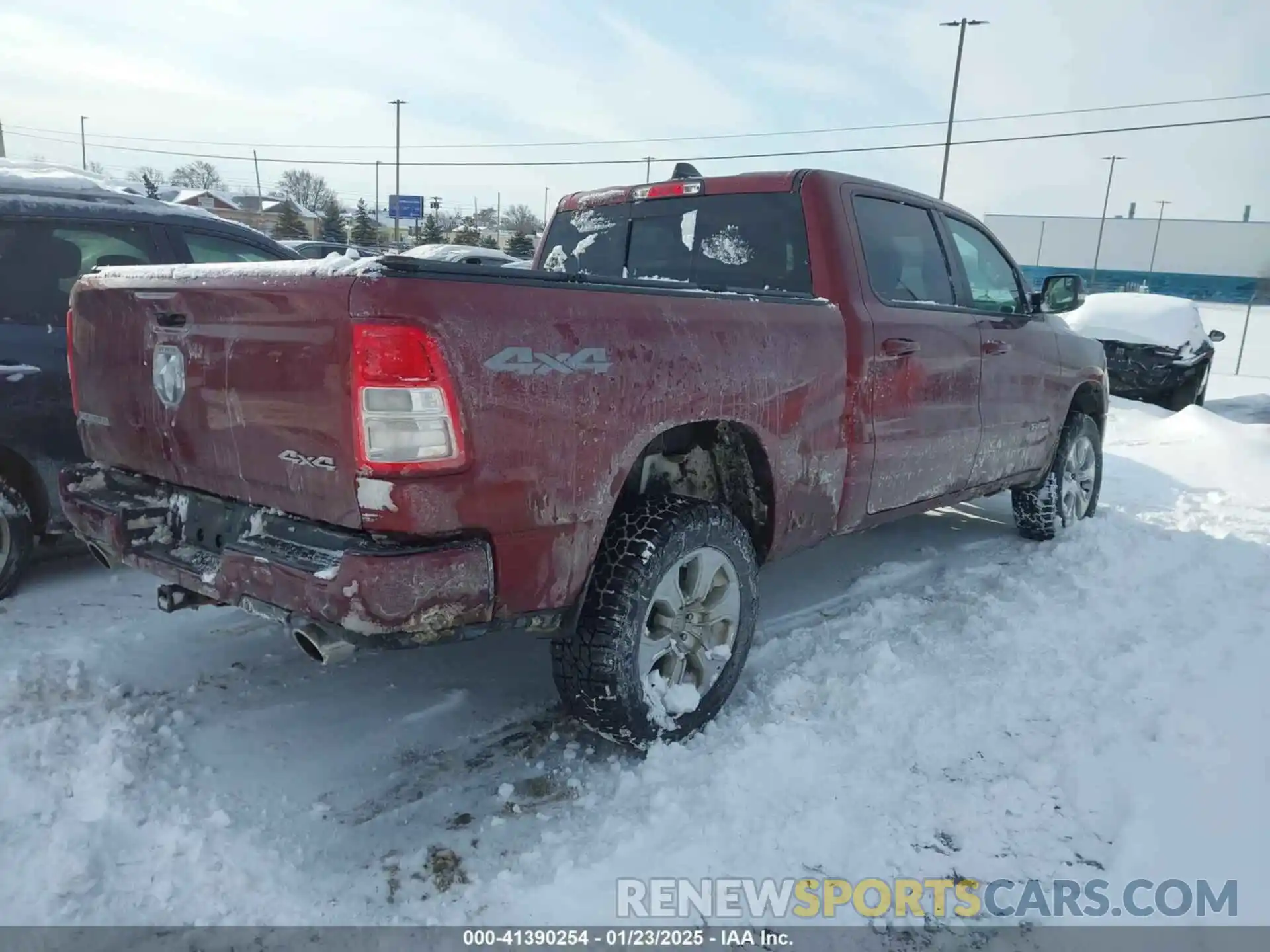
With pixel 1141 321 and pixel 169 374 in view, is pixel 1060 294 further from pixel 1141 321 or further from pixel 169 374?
pixel 1141 321

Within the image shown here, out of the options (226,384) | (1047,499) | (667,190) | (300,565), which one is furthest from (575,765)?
(1047,499)

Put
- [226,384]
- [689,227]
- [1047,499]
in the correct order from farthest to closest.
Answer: [1047,499]
[689,227]
[226,384]

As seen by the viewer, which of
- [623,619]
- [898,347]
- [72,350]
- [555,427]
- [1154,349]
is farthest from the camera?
[1154,349]

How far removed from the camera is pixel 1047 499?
5406 millimetres

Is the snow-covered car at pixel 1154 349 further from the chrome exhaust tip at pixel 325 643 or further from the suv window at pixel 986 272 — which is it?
the chrome exhaust tip at pixel 325 643

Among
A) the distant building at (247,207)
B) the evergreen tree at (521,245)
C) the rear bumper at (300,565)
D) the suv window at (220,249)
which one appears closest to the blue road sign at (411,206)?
the distant building at (247,207)

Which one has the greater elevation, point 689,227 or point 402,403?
point 689,227

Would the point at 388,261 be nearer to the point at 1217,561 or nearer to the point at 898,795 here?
the point at 898,795

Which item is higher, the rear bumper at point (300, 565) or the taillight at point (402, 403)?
the taillight at point (402, 403)

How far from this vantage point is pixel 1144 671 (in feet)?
11.6

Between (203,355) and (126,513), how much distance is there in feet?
2.07

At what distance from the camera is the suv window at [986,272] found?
177 inches

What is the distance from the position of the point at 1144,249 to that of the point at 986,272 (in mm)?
79406

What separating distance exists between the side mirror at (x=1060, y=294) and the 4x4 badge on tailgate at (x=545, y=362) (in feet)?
11.9
